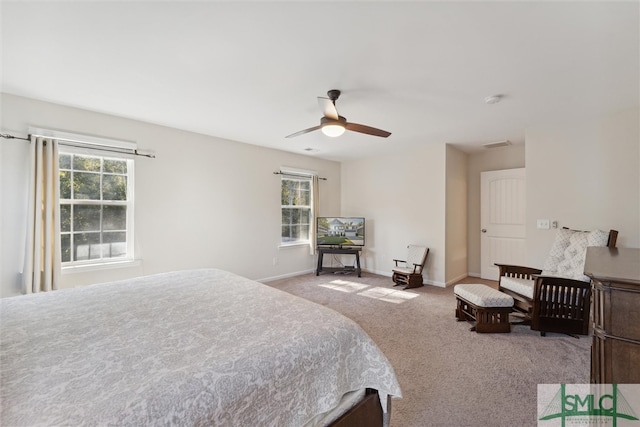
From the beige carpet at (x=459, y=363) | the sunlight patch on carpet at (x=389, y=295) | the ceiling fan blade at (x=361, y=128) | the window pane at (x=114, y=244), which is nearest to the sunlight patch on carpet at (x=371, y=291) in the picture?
the sunlight patch on carpet at (x=389, y=295)

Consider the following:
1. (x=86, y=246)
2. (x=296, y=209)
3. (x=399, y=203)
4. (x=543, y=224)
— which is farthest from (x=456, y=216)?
(x=86, y=246)

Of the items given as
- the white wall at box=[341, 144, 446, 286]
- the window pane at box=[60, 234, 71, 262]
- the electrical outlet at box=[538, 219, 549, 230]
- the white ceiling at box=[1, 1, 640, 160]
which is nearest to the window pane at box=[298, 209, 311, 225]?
the white wall at box=[341, 144, 446, 286]

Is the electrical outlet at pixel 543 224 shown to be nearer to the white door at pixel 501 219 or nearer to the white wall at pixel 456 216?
the white door at pixel 501 219

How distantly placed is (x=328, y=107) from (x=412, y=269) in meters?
3.34

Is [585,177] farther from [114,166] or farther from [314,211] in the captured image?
[114,166]

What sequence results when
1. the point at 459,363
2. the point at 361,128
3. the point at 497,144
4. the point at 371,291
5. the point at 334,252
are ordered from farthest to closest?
the point at 334,252, the point at 497,144, the point at 371,291, the point at 361,128, the point at 459,363

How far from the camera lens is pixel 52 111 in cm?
292

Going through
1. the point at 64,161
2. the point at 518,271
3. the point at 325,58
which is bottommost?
the point at 518,271

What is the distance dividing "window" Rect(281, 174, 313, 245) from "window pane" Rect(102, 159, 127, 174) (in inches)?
98.9

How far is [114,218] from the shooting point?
3.39 m

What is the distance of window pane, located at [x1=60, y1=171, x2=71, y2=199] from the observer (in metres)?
3.04

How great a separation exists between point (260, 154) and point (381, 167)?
2.44m

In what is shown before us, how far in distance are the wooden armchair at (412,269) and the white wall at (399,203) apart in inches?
8.5

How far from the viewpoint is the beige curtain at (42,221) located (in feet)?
8.93
